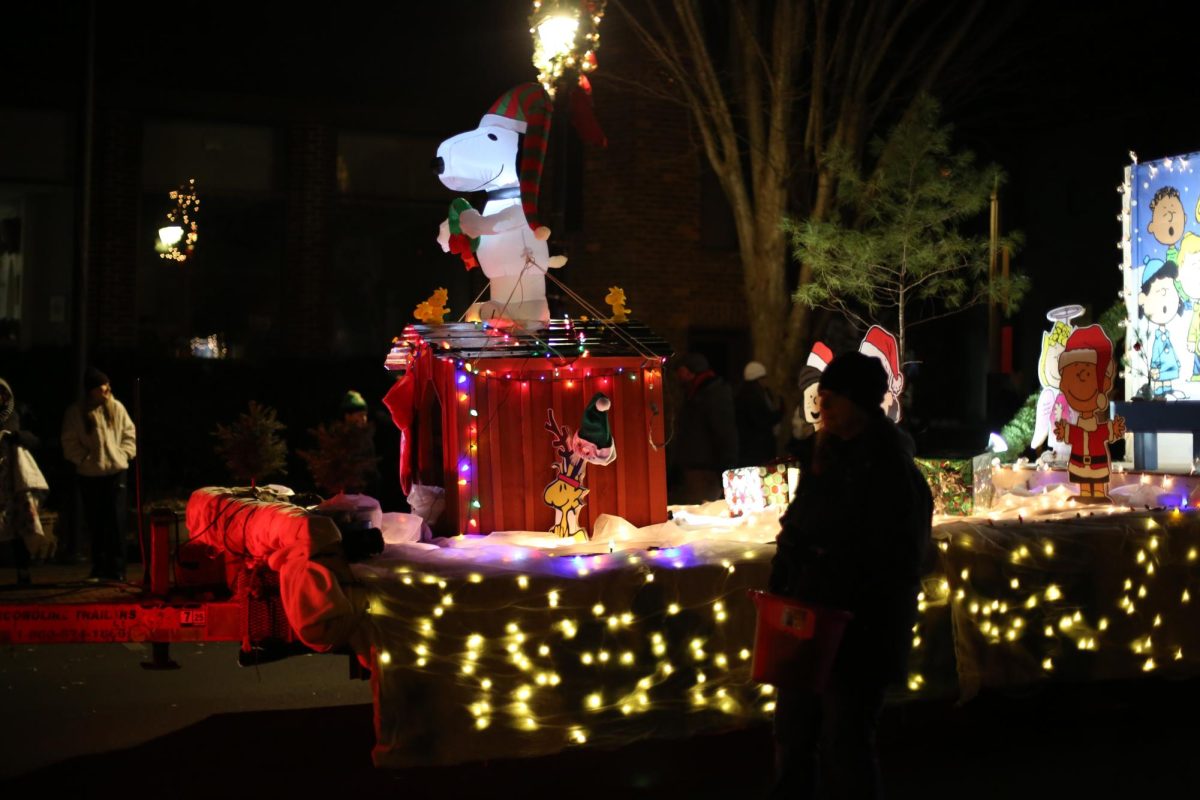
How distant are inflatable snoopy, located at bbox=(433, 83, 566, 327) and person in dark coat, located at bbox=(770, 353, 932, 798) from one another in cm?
271

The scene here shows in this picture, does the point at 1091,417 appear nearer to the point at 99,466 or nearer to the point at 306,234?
the point at 99,466

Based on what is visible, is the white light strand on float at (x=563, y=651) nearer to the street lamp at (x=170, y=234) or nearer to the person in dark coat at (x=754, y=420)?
the person in dark coat at (x=754, y=420)

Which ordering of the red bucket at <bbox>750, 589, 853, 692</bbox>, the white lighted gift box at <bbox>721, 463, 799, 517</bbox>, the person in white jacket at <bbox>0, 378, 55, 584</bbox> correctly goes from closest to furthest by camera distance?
1. the red bucket at <bbox>750, 589, 853, 692</bbox>
2. the white lighted gift box at <bbox>721, 463, 799, 517</bbox>
3. the person in white jacket at <bbox>0, 378, 55, 584</bbox>

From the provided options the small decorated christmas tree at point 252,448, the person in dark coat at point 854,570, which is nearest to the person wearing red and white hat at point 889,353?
the person in dark coat at point 854,570

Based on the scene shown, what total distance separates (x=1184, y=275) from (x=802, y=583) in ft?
18.2

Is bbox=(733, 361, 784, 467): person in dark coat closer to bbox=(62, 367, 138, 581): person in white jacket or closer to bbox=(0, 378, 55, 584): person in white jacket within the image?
bbox=(62, 367, 138, 581): person in white jacket

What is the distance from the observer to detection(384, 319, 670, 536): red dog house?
6.71 metres

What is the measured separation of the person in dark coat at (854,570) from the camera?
15.0ft

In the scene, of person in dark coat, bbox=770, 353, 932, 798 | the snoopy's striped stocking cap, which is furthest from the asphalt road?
the snoopy's striped stocking cap

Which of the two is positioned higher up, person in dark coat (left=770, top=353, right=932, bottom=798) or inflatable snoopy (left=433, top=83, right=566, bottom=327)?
inflatable snoopy (left=433, top=83, right=566, bottom=327)

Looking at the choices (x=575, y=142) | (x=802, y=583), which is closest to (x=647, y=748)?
(x=802, y=583)

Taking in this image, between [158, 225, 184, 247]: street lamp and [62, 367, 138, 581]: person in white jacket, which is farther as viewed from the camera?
[158, 225, 184, 247]: street lamp

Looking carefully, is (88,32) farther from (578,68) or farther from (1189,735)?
(1189,735)

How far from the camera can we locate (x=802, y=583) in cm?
466
